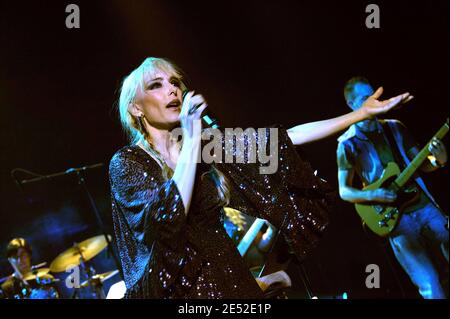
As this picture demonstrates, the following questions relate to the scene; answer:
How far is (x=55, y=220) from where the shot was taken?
5289 millimetres

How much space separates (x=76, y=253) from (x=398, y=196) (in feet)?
11.4

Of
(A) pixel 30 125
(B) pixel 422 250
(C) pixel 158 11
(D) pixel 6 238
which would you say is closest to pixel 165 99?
(B) pixel 422 250

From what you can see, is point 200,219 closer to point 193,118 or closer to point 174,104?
point 193,118

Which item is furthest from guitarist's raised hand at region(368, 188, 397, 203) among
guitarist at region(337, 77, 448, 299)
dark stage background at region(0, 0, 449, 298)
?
dark stage background at region(0, 0, 449, 298)

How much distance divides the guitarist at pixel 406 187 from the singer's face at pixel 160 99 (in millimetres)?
2407

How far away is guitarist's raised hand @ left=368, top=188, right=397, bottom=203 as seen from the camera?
3.71m

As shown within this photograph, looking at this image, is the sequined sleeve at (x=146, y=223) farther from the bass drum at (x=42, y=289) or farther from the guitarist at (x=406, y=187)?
the bass drum at (x=42, y=289)

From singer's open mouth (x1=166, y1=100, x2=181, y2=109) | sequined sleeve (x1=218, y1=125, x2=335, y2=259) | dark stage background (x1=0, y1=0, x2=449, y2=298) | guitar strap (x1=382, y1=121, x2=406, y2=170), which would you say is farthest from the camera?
dark stage background (x1=0, y1=0, x2=449, y2=298)

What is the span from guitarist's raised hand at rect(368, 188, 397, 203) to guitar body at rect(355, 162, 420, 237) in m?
0.04

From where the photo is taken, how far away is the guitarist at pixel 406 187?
3.47 metres

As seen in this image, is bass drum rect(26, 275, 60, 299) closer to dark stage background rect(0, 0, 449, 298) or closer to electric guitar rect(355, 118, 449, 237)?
dark stage background rect(0, 0, 449, 298)

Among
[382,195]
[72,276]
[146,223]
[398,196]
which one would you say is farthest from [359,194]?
[72,276]
